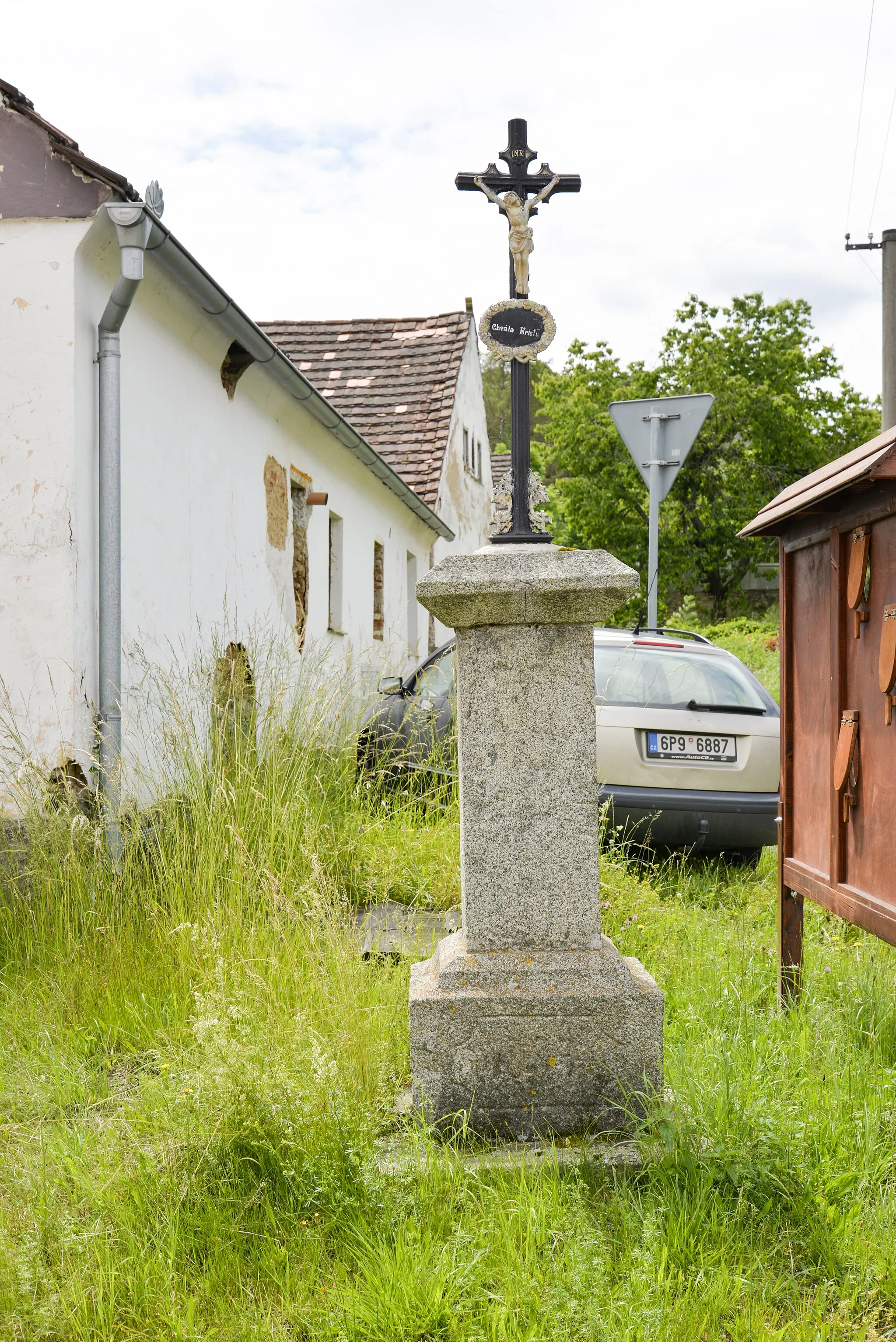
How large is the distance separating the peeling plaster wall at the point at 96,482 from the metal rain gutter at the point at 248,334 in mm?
127

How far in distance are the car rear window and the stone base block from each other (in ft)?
9.22

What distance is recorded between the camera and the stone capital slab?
2887 millimetres

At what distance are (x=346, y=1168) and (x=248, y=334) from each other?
18.2 ft

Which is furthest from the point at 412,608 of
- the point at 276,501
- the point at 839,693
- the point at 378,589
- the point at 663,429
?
the point at 839,693

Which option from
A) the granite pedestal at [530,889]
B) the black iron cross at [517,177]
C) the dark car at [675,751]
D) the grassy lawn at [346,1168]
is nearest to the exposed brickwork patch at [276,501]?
the dark car at [675,751]

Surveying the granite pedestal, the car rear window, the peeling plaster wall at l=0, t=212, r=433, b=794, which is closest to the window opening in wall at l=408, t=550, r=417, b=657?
the peeling plaster wall at l=0, t=212, r=433, b=794

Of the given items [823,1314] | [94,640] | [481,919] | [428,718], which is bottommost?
[823,1314]

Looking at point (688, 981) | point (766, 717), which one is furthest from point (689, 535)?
point (688, 981)

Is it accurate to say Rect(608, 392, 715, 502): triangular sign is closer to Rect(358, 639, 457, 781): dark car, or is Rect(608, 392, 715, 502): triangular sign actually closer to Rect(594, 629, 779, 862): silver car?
Rect(594, 629, 779, 862): silver car

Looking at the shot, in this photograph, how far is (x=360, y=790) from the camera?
5672 millimetres

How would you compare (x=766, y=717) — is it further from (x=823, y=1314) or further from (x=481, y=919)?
(x=823, y=1314)

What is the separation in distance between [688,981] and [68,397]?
145 inches

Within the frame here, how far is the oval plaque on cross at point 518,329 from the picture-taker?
129 inches

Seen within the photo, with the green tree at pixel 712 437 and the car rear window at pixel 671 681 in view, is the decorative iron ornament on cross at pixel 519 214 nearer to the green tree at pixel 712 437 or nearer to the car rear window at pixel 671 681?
the car rear window at pixel 671 681
